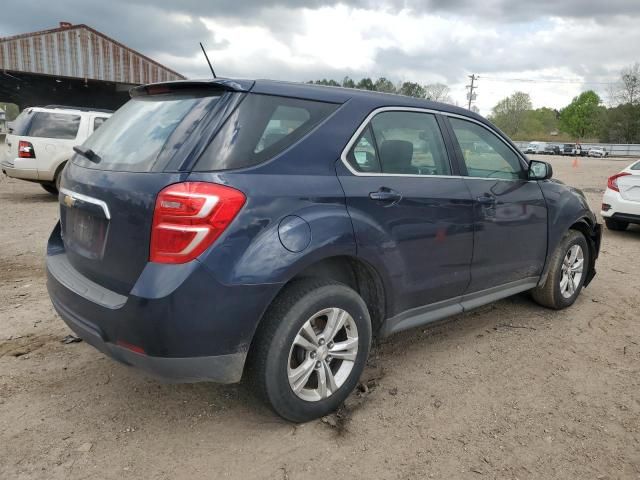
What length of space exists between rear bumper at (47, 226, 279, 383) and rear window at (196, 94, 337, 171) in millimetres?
519

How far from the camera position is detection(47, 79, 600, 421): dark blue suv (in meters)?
2.28

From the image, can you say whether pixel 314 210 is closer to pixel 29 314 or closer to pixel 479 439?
pixel 479 439

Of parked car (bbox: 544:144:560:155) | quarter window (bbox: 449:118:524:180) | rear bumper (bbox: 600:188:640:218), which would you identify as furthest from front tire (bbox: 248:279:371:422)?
parked car (bbox: 544:144:560:155)

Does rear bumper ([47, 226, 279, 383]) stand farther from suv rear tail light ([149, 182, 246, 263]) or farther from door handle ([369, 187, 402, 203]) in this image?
door handle ([369, 187, 402, 203])

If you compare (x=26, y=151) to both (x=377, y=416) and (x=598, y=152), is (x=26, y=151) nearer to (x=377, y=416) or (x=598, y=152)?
(x=377, y=416)

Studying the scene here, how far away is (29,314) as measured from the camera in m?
4.16

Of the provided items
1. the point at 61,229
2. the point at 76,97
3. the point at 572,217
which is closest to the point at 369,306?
the point at 61,229

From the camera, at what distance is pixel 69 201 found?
9.27ft

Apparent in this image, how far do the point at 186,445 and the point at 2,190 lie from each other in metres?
11.7

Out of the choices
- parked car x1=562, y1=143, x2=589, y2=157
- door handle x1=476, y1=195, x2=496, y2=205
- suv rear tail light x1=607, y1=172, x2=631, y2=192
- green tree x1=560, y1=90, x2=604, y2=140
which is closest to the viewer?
door handle x1=476, y1=195, x2=496, y2=205

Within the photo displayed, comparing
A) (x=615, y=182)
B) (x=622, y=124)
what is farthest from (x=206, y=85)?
(x=622, y=124)

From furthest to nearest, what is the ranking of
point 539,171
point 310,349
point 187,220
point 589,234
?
1. point 589,234
2. point 539,171
3. point 310,349
4. point 187,220

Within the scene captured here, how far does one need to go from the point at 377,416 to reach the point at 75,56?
25.7 metres

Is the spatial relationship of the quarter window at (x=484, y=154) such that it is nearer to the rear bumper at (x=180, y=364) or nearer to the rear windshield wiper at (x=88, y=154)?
the rear bumper at (x=180, y=364)
